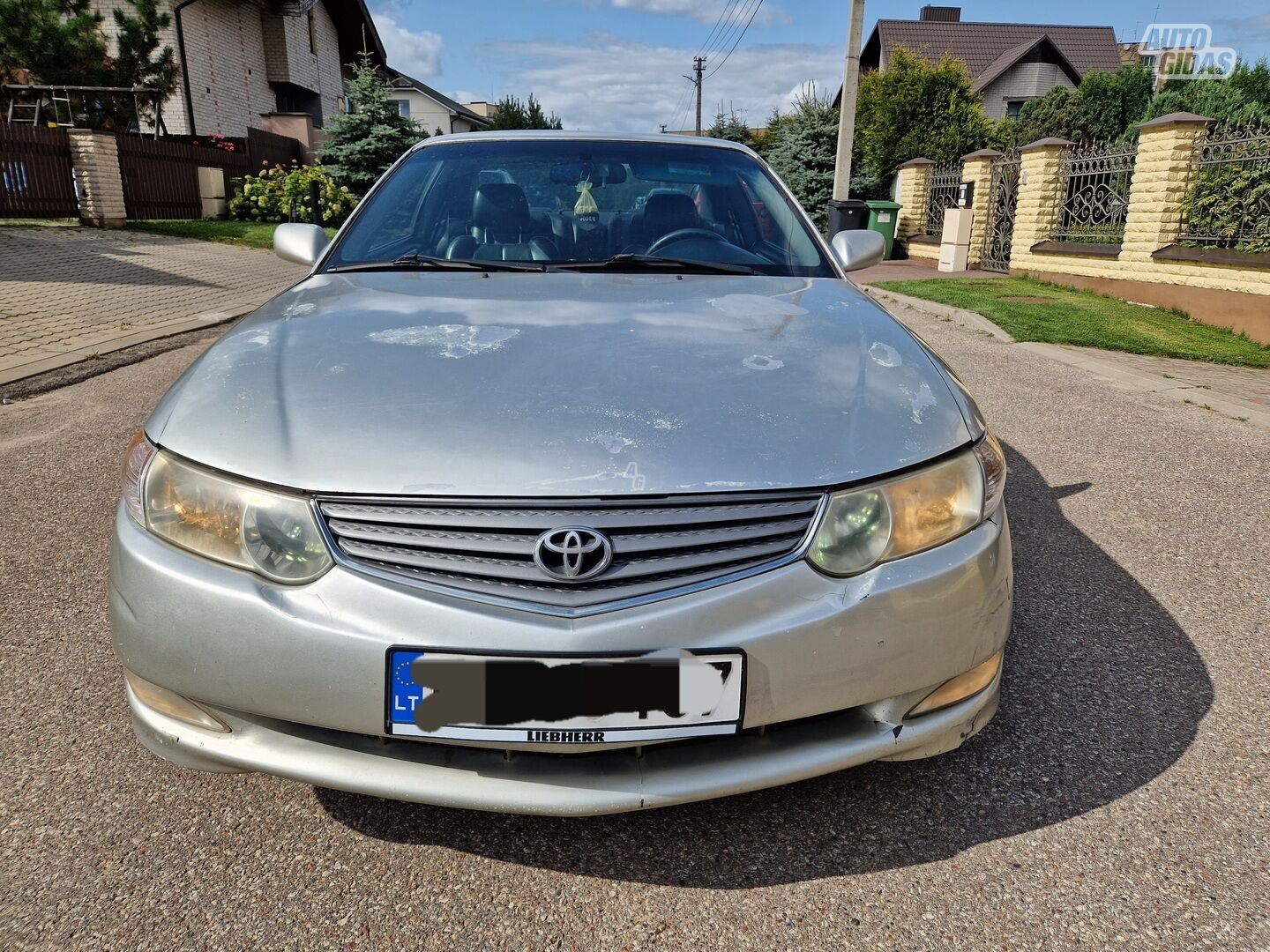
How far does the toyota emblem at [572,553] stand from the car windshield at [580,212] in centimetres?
147

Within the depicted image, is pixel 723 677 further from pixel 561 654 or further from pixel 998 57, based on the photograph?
pixel 998 57

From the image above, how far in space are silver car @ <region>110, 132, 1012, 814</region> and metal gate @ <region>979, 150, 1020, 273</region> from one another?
14.5m

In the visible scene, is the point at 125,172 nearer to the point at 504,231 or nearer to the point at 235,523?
the point at 504,231

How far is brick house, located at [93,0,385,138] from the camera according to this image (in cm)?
2422

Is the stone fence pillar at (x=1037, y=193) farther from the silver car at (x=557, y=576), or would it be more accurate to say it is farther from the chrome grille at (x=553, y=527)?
the chrome grille at (x=553, y=527)

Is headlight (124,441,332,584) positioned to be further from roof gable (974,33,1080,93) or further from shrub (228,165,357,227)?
roof gable (974,33,1080,93)

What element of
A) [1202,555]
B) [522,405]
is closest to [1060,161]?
[1202,555]

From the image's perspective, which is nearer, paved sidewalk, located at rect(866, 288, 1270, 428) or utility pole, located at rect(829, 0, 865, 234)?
paved sidewalk, located at rect(866, 288, 1270, 428)

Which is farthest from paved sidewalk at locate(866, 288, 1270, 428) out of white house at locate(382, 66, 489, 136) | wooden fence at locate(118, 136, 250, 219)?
white house at locate(382, 66, 489, 136)

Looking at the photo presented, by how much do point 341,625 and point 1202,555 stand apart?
3274mm

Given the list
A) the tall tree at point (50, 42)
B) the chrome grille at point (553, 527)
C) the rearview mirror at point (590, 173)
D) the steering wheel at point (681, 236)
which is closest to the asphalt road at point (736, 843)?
the chrome grille at point (553, 527)

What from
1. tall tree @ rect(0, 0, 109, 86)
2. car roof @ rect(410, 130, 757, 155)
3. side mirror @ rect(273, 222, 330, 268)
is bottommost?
side mirror @ rect(273, 222, 330, 268)

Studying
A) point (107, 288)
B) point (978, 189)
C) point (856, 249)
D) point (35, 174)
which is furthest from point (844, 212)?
point (856, 249)

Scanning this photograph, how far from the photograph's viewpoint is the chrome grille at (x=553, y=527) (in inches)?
61.6
